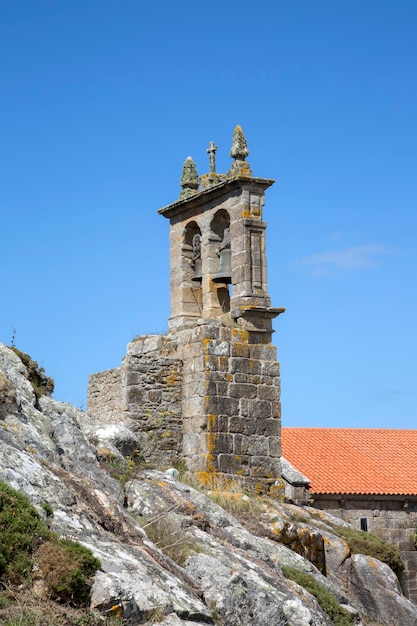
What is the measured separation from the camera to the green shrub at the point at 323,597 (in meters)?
12.2

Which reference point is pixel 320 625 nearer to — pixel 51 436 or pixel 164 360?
pixel 51 436

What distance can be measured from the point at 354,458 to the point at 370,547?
340 inches

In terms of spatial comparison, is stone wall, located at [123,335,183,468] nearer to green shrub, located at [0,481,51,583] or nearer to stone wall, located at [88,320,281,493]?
stone wall, located at [88,320,281,493]

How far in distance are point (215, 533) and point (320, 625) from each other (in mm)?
1961

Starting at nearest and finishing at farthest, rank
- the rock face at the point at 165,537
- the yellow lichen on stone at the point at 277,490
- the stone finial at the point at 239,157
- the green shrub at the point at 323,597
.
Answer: the rock face at the point at 165,537 → the green shrub at the point at 323,597 → the yellow lichen on stone at the point at 277,490 → the stone finial at the point at 239,157

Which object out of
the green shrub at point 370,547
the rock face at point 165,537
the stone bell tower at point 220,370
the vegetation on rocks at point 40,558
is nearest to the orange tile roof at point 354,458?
the green shrub at point 370,547

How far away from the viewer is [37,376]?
1316 cm

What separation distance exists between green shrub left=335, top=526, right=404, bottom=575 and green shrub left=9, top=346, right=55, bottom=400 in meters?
6.22

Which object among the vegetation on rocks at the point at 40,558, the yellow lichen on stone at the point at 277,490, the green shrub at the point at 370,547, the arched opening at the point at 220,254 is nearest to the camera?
the vegetation on rocks at the point at 40,558

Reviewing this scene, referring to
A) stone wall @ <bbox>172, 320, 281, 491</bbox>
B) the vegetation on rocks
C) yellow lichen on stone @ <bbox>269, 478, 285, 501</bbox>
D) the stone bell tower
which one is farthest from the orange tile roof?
the vegetation on rocks

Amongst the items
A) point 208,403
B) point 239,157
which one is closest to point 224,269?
point 239,157

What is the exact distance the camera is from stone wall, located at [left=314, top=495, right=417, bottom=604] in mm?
23469

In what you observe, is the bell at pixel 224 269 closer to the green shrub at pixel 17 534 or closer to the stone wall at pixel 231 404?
the stone wall at pixel 231 404

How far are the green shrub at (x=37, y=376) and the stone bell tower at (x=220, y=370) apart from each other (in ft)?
9.13
